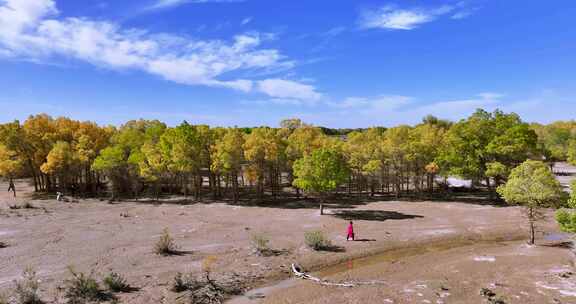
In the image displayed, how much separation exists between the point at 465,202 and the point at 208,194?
37229 mm

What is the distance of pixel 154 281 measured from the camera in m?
19.5

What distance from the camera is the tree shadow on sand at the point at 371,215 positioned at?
1430 inches

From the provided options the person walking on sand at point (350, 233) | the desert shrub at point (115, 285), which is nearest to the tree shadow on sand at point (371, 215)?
the person walking on sand at point (350, 233)

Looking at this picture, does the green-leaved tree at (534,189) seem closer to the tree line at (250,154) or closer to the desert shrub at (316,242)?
the desert shrub at (316,242)

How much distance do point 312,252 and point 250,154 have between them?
959 inches

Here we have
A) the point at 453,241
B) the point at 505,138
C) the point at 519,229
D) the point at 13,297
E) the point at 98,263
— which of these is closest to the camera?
the point at 13,297

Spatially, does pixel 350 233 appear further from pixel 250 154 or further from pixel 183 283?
pixel 250 154

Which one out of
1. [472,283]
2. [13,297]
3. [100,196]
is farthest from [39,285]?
→ [100,196]

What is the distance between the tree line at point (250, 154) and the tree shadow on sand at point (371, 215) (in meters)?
3.37

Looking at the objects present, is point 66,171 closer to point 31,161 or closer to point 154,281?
point 31,161

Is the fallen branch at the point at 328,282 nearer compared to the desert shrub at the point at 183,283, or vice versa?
the desert shrub at the point at 183,283

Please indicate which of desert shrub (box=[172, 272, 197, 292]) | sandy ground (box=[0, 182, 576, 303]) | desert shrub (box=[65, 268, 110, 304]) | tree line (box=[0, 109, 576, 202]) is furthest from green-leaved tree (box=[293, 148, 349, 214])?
desert shrub (box=[65, 268, 110, 304])

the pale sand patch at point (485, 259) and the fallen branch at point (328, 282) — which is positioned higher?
the pale sand patch at point (485, 259)

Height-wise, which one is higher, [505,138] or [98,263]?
[505,138]
